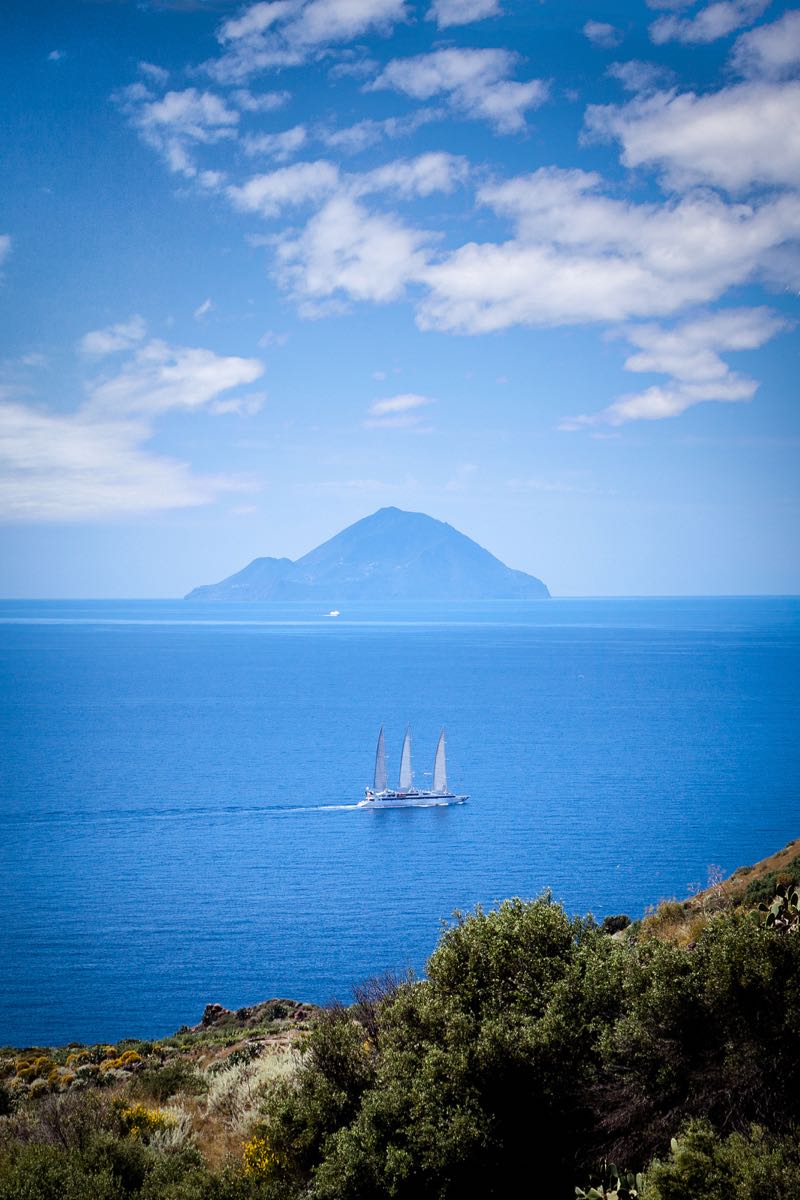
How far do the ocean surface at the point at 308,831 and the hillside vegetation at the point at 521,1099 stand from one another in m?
34.8

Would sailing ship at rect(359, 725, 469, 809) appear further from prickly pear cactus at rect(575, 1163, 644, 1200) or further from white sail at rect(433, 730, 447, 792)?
prickly pear cactus at rect(575, 1163, 644, 1200)

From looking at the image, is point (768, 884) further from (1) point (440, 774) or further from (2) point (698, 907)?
(1) point (440, 774)

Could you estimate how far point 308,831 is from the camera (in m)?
83.1

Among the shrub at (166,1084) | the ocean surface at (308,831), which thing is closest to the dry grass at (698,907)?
the shrub at (166,1084)

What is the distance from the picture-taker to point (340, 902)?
6438cm

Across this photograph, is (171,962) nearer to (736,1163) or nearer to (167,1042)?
(167,1042)

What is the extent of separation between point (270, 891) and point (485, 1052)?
184 feet

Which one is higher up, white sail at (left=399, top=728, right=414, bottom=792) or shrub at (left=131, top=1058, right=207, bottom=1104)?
shrub at (left=131, top=1058, right=207, bottom=1104)

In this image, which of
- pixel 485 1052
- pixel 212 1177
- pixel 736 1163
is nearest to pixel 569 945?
pixel 485 1052

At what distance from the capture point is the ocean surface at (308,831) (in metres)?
53.6

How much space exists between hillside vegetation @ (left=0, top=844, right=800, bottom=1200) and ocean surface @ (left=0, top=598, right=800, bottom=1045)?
1370 inches

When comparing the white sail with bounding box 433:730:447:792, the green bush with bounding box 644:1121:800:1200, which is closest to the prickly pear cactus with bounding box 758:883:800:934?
the green bush with bounding box 644:1121:800:1200

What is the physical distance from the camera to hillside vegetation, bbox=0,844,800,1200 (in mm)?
12062

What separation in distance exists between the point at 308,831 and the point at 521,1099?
71.2 meters
